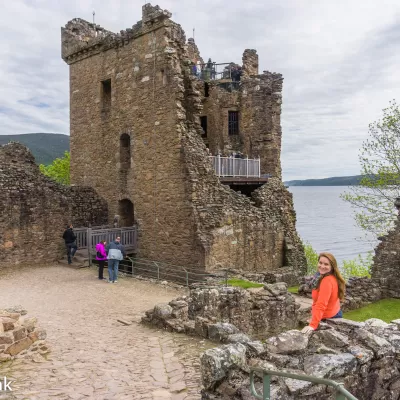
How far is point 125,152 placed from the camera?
20.1 m

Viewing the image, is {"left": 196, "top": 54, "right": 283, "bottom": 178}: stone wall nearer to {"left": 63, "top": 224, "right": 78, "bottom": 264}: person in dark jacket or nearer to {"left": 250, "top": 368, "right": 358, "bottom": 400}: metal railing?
{"left": 63, "top": 224, "right": 78, "bottom": 264}: person in dark jacket

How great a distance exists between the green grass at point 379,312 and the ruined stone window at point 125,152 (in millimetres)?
11380

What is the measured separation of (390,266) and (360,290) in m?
1.81

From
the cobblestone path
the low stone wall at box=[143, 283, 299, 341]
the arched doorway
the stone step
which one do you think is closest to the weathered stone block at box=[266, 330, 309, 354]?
the cobblestone path

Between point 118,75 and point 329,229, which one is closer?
point 118,75

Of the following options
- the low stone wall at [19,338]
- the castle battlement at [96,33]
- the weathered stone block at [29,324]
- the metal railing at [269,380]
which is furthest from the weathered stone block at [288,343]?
the castle battlement at [96,33]

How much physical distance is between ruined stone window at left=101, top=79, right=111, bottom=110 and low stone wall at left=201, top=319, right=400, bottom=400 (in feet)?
57.5

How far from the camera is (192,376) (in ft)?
22.5

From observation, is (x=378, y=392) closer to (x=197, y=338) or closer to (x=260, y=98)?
(x=197, y=338)

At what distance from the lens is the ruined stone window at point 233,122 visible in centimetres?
2544

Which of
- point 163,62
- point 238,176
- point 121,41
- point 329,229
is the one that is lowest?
point 329,229

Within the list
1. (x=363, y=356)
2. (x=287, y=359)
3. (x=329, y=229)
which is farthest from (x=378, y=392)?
(x=329, y=229)

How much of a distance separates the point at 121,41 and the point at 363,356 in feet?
58.1

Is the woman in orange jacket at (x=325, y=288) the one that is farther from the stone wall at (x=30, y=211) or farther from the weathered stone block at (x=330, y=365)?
the stone wall at (x=30, y=211)
